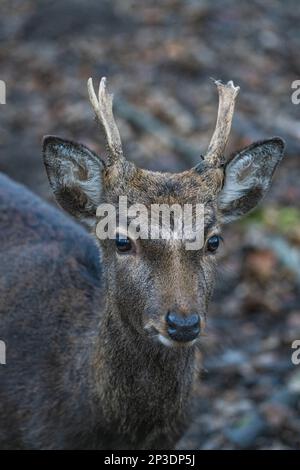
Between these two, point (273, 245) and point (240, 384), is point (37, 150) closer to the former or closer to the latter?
point (273, 245)

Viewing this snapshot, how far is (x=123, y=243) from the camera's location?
471 centimetres

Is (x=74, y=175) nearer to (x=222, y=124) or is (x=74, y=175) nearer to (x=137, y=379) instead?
(x=222, y=124)

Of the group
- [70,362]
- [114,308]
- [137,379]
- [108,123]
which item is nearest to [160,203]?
[108,123]

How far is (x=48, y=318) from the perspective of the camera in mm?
5555

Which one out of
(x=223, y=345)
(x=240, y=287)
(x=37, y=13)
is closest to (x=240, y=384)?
(x=223, y=345)

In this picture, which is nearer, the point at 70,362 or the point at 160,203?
the point at 160,203

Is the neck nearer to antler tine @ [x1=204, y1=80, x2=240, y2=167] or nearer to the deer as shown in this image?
the deer

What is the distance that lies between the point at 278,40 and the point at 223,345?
643 cm

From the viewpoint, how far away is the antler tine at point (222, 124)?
4.92 meters

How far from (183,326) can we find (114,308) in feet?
2.66

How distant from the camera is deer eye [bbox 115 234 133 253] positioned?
15.4ft

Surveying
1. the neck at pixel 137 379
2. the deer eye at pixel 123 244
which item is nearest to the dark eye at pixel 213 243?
the deer eye at pixel 123 244

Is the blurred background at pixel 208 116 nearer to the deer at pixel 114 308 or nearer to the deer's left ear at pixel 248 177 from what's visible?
the deer's left ear at pixel 248 177
